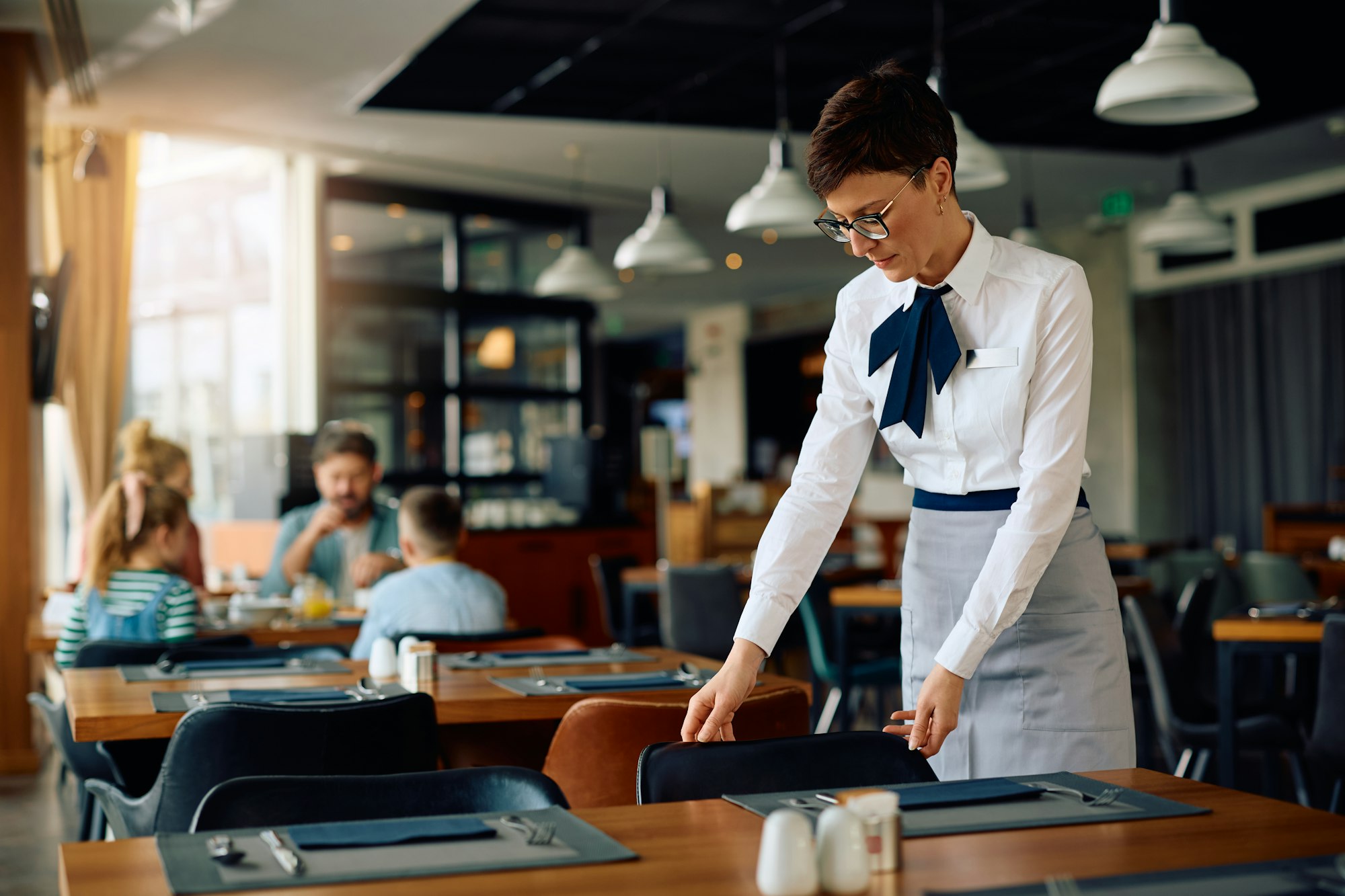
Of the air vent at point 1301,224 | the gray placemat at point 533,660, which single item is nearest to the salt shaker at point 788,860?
the gray placemat at point 533,660

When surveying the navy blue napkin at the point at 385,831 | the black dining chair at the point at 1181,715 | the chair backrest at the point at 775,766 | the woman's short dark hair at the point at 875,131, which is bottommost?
the black dining chair at the point at 1181,715

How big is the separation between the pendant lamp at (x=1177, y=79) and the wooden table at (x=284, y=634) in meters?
3.04

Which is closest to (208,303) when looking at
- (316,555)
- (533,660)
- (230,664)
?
(316,555)

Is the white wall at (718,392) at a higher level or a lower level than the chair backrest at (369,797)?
higher

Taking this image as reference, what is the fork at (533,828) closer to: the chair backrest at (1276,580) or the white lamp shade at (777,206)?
the white lamp shade at (777,206)

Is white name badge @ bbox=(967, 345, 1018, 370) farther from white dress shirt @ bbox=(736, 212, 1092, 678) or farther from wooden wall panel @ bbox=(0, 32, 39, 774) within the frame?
wooden wall panel @ bbox=(0, 32, 39, 774)

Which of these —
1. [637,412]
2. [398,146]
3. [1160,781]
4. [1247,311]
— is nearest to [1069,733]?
[1160,781]

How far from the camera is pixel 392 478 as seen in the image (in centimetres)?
971

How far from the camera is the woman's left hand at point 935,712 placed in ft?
5.75

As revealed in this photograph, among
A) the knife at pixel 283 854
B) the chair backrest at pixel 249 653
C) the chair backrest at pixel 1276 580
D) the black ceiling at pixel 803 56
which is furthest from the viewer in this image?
the black ceiling at pixel 803 56

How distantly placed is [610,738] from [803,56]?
18.6 feet

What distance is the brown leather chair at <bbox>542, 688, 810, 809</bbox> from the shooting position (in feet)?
8.18

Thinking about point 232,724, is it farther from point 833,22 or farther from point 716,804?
point 833,22

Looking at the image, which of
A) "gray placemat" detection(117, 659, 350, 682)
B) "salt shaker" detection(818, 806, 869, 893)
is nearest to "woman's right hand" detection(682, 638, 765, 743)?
"salt shaker" detection(818, 806, 869, 893)
